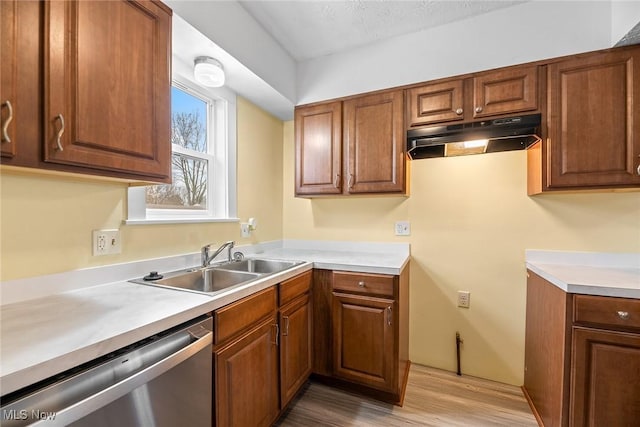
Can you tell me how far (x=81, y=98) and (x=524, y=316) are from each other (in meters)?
2.75

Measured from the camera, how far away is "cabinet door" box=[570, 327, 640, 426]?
4.20 feet

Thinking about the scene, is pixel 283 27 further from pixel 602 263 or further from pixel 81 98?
pixel 602 263

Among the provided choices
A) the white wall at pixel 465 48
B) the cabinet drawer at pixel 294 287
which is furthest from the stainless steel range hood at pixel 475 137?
the cabinet drawer at pixel 294 287

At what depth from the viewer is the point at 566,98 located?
163 cm

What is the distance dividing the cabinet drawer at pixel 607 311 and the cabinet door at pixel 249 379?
1.52m

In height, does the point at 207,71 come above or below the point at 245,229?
above

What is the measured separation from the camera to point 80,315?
92cm

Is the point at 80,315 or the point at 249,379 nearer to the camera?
the point at 80,315

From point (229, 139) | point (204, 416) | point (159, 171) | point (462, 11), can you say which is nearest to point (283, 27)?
point (229, 139)

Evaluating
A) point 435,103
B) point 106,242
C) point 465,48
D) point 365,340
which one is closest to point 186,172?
point 106,242

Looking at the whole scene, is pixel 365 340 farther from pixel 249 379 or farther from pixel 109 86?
pixel 109 86

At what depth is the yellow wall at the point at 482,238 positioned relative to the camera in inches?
71.8

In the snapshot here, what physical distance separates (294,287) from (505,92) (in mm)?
1804

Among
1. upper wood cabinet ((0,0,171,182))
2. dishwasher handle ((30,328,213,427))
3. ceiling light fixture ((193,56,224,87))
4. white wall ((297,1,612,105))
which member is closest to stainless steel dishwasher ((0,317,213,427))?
dishwasher handle ((30,328,213,427))
